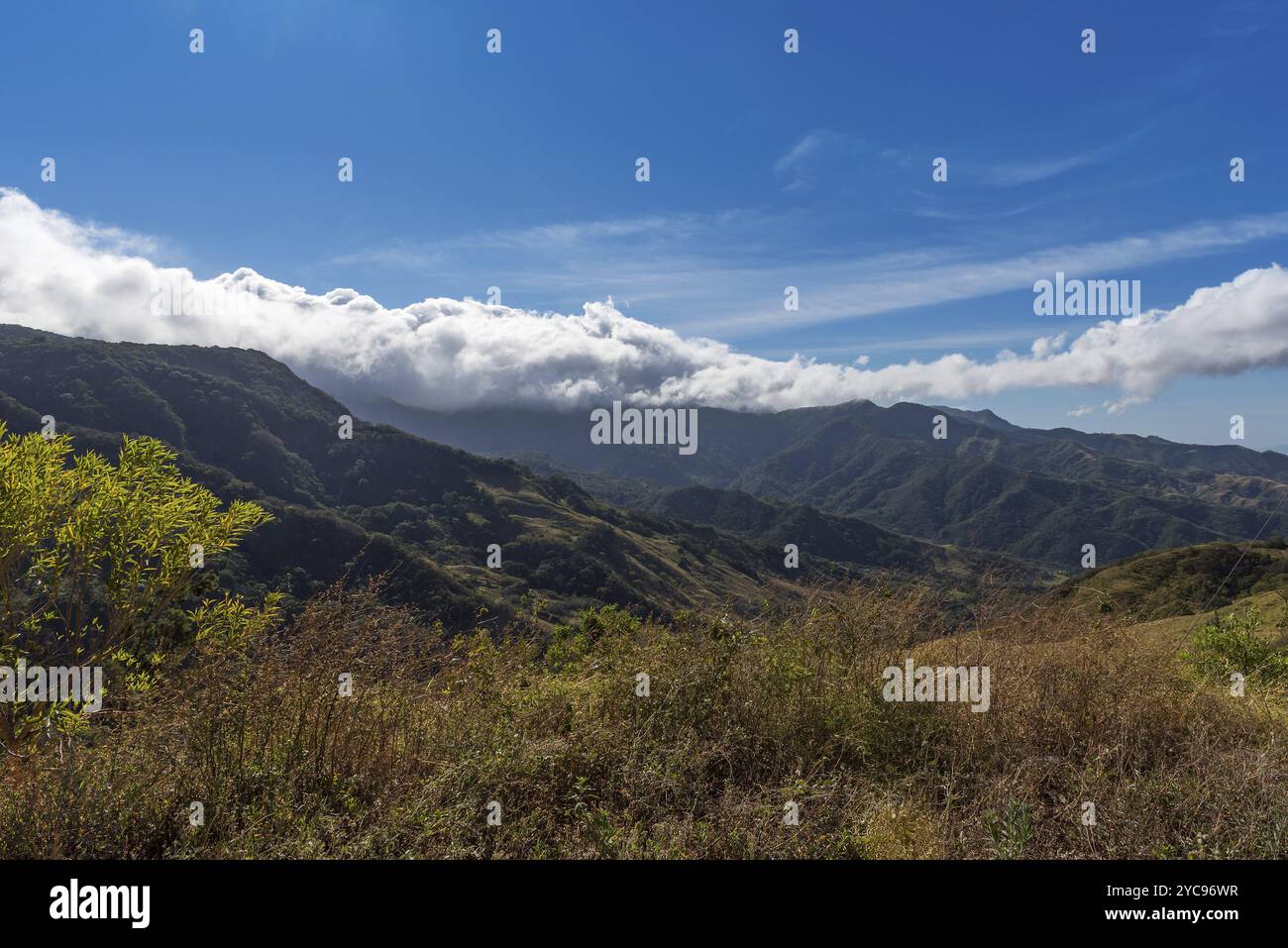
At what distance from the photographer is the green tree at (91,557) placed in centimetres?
526

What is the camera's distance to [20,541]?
5188 millimetres

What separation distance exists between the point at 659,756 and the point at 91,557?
5.35 m

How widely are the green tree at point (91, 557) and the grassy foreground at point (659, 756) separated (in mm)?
613

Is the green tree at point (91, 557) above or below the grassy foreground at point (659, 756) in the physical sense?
above

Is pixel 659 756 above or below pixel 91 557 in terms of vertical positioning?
below

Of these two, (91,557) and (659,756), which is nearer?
(659,756)

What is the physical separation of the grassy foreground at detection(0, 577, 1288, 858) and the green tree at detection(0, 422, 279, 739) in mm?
613

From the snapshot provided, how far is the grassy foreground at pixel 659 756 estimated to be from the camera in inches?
169

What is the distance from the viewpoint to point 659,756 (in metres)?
5.30

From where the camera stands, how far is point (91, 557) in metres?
5.71

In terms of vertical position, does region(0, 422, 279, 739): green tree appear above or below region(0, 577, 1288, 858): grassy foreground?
above

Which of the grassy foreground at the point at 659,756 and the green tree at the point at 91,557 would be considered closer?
the grassy foreground at the point at 659,756

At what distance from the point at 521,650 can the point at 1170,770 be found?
5.92 meters

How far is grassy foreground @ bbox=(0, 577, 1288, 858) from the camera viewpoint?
430 centimetres
